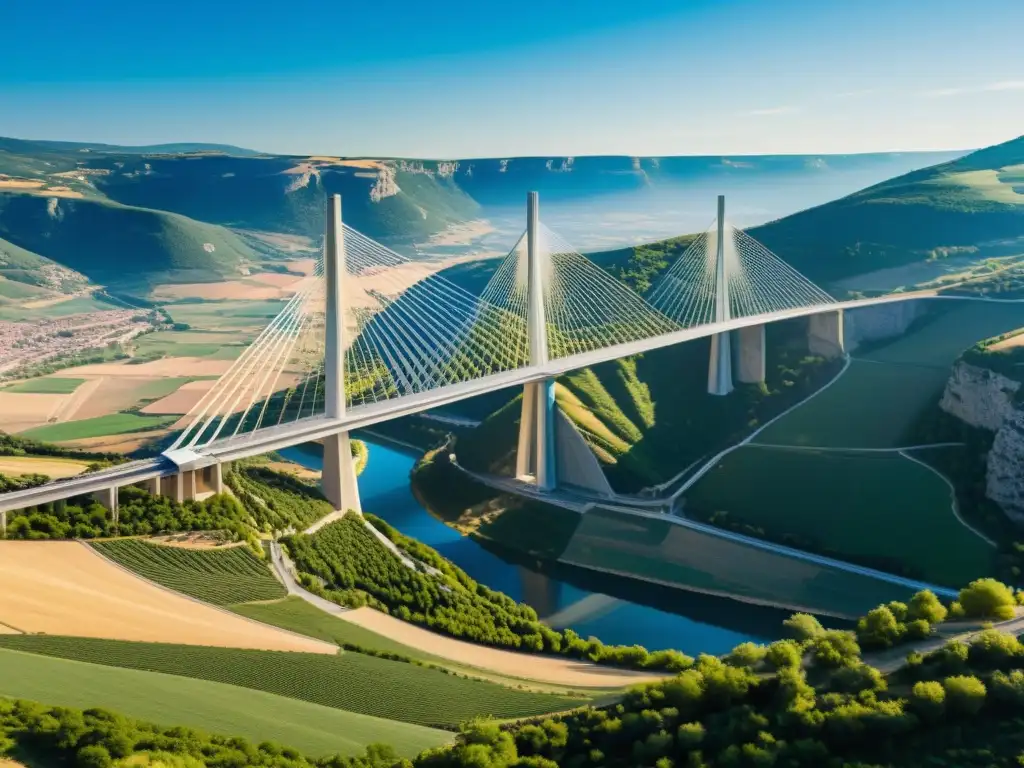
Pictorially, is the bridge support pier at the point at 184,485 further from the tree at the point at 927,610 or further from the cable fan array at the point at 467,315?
the tree at the point at 927,610

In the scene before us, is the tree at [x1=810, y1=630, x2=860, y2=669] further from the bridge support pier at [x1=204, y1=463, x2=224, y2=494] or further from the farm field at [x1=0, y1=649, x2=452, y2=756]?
the bridge support pier at [x1=204, y1=463, x2=224, y2=494]

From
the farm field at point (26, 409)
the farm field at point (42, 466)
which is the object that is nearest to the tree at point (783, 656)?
the farm field at point (42, 466)

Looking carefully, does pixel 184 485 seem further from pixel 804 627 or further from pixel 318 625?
pixel 804 627

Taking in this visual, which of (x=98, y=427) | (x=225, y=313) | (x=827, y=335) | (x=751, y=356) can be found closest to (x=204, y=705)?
(x=751, y=356)

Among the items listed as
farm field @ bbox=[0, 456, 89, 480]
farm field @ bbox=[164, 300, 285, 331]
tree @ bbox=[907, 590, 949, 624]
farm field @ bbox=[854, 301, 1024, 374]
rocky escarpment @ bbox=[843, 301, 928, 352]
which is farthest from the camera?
farm field @ bbox=[164, 300, 285, 331]

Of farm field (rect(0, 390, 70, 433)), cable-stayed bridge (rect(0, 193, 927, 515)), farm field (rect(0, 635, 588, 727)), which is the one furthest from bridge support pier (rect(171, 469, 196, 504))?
farm field (rect(0, 390, 70, 433))

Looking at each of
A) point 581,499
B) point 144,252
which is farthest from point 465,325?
point 144,252

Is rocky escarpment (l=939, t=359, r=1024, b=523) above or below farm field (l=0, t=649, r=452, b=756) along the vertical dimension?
above

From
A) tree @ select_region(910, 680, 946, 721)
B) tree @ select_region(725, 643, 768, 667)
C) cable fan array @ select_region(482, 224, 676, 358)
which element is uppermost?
cable fan array @ select_region(482, 224, 676, 358)
